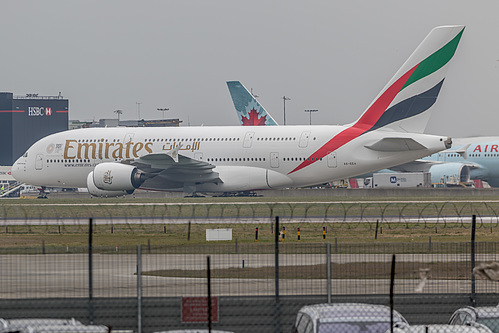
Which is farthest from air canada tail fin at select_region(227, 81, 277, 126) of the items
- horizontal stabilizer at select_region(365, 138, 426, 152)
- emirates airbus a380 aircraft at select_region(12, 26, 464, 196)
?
horizontal stabilizer at select_region(365, 138, 426, 152)

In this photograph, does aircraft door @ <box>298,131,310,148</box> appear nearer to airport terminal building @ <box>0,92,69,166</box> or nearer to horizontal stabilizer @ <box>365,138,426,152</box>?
horizontal stabilizer @ <box>365,138,426,152</box>

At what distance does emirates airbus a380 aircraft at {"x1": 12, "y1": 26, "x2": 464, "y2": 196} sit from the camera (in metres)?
48.8

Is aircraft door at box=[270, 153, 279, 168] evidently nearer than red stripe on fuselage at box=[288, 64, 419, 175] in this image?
No

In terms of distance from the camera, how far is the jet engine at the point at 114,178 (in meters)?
51.2

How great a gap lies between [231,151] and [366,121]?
28.6ft

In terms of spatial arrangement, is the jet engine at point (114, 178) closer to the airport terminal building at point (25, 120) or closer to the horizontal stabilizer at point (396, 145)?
the horizontal stabilizer at point (396, 145)

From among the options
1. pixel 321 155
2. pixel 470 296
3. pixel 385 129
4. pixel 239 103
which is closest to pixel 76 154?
pixel 321 155

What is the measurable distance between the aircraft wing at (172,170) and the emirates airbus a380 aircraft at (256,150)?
0.06 m

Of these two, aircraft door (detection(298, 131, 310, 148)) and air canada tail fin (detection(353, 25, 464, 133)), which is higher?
air canada tail fin (detection(353, 25, 464, 133))

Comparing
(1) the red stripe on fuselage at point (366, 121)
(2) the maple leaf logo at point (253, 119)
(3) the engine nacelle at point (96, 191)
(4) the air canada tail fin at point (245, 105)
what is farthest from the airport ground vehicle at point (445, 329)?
(4) the air canada tail fin at point (245, 105)

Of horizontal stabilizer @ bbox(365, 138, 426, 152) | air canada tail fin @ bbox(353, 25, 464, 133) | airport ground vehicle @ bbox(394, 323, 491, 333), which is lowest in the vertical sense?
airport ground vehicle @ bbox(394, 323, 491, 333)

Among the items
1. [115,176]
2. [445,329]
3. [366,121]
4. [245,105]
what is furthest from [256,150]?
[445,329]

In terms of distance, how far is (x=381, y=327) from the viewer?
35.1ft

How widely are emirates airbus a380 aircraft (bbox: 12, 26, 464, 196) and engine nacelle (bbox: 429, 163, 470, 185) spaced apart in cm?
3285
